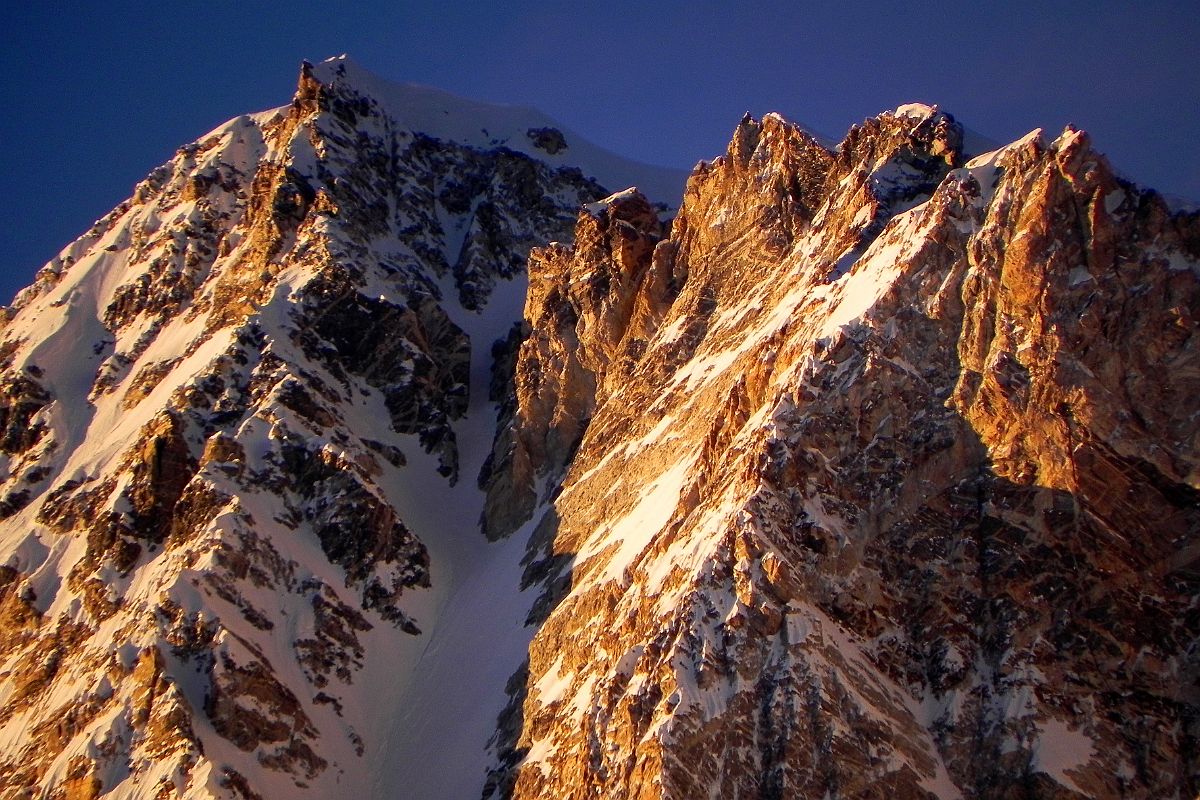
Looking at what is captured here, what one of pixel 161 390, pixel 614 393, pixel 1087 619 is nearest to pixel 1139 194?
pixel 1087 619

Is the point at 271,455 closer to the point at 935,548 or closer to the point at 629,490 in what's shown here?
the point at 629,490

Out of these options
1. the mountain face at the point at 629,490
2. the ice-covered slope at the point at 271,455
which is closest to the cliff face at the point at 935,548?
the mountain face at the point at 629,490

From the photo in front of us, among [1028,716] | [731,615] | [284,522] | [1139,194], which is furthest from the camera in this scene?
[284,522]

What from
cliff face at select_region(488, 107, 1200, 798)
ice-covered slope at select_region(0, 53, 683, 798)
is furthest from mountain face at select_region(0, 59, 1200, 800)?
ice-covered slope at select_region(0, 53, 683, 798)

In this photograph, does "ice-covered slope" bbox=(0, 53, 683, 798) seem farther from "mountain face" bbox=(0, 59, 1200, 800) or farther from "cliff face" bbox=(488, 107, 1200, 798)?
"cliff face" bbox=(488, 107, 1200, 798)

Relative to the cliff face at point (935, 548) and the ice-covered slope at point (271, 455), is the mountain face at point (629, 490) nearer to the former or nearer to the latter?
the cliff face at point (935, 548)

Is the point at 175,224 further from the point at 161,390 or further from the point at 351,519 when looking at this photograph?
the point at 351,519
